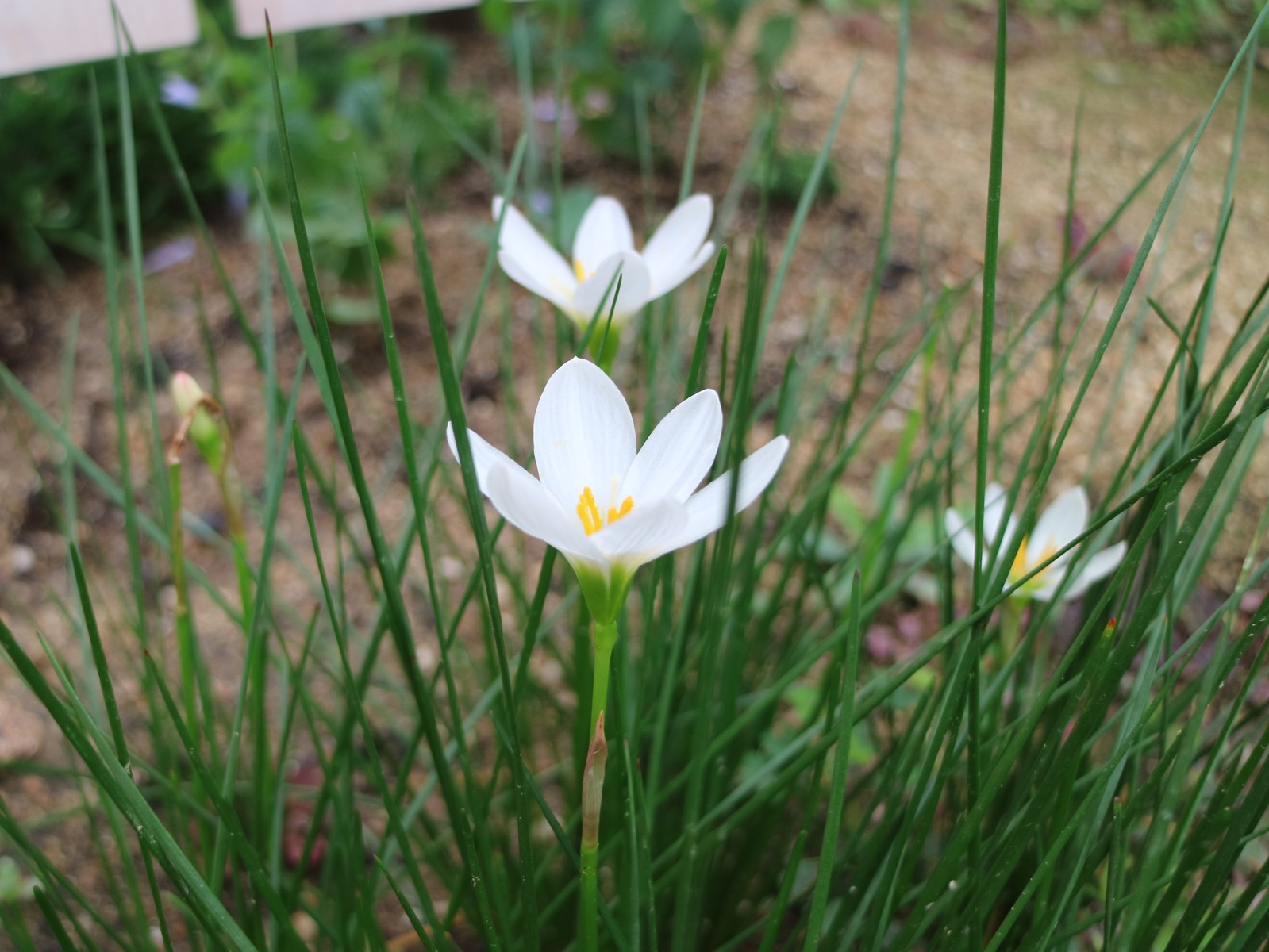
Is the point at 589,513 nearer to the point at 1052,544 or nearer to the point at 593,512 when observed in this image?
the point at 593,512

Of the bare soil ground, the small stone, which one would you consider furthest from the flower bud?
the small stone

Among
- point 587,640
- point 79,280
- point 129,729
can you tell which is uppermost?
point 587,640

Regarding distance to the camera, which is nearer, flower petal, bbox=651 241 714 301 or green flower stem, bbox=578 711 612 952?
green flower stem, bbox=578 711 612 952

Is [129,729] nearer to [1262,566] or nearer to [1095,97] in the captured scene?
[1262,566]

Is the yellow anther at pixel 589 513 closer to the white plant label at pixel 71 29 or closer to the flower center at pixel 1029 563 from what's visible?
the flower center at pixel 1029 563

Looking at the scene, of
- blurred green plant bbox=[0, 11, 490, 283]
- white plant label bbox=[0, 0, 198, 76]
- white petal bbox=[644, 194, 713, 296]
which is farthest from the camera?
blurred green plant bbox=[0, 11, 490, 283]

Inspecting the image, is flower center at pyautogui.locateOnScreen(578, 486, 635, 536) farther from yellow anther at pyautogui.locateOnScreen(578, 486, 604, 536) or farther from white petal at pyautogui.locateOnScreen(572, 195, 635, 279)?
white petal at pyautogui.locateOnScreen(572, 195, 635, 279)

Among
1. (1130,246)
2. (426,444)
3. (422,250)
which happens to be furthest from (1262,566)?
(1130,246)
